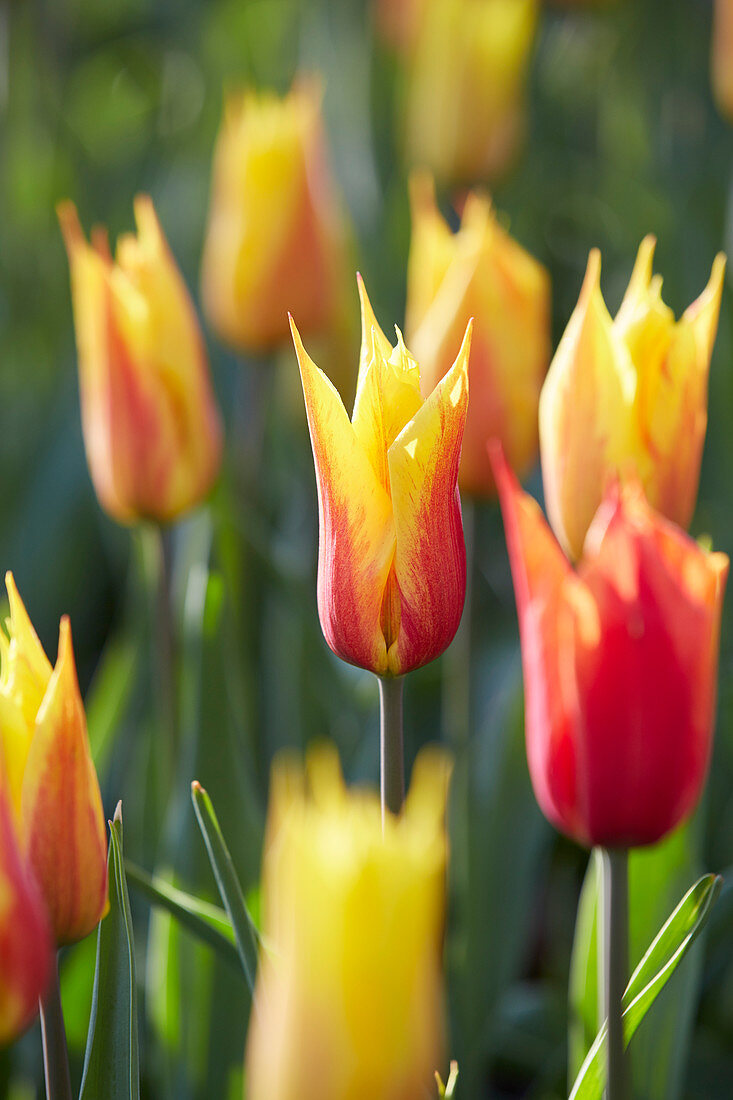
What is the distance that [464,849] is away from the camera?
3.73 ft

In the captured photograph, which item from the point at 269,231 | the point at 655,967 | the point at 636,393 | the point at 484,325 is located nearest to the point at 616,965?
the point at 655,967

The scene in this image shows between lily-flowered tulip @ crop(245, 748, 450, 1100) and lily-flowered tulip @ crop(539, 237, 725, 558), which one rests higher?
lily-flowered tulip @ crop(539, 237, 725, 558)

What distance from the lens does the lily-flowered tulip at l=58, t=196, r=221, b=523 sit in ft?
3.39

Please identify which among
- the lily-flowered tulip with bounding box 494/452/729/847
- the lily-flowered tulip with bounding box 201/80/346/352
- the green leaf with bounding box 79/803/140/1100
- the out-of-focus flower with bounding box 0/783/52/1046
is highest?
the lily-flowered tulip with bounding box 201/80/346/352

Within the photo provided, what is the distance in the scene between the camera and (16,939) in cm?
50

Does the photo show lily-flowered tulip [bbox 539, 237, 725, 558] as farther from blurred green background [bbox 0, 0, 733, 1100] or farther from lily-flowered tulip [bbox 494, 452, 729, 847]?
blurred green background [bbox 0, 0, 733, 1100]

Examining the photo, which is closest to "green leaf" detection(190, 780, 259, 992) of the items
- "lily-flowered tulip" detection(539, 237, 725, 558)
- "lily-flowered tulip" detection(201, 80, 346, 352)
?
"lily-flowered tulip" detection(539, 237, 725, 558)

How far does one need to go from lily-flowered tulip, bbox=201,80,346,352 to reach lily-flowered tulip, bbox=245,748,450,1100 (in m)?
1.05

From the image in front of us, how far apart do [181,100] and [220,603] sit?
6.03 ft

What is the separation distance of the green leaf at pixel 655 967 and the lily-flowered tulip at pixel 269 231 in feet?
3.08

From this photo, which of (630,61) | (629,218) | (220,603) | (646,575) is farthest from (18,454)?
(630,61)

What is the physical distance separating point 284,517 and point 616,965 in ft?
4.42

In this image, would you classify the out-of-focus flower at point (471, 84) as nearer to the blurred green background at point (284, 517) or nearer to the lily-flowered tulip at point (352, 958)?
the blurred green background at point (284, 517)

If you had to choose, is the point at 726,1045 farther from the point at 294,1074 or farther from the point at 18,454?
the point at 18,454
